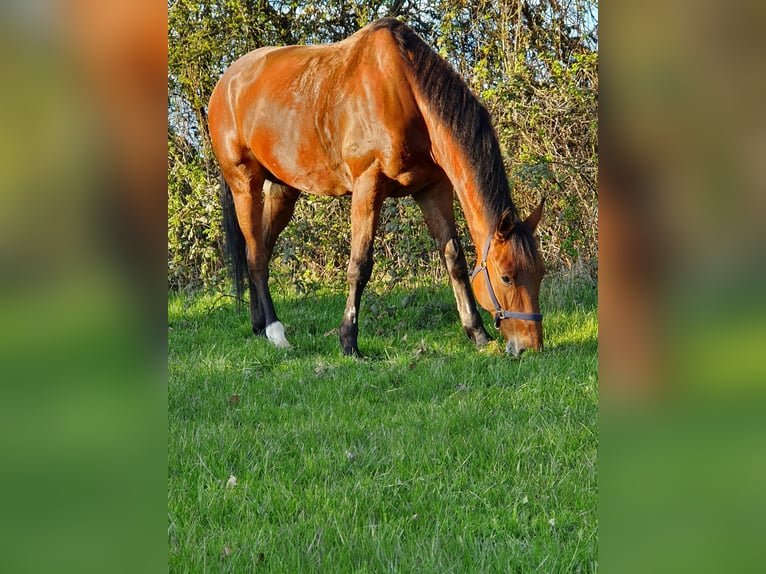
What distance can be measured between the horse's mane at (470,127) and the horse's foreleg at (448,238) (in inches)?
32.1

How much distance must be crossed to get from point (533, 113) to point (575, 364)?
11.4 feet

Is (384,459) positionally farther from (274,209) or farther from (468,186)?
(274,209)

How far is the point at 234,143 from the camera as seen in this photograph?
19.0 feet

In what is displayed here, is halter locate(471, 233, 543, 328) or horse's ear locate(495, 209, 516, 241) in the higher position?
horse's ear locate(495, 209, 516, 241)

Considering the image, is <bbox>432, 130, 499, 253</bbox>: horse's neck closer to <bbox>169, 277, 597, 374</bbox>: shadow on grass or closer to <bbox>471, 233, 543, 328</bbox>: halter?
<bbox>471, 233, 543, 328</bbox>: halter

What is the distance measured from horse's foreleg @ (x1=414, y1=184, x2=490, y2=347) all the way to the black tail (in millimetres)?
1840

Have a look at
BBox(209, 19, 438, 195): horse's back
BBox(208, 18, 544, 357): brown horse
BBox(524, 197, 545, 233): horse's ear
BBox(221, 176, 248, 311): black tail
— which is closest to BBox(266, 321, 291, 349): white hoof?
BBox(208, 18, 544, 357): brown horse

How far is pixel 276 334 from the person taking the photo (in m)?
5.21

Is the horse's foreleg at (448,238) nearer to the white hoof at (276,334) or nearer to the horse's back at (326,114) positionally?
the horse's back at (326,114)

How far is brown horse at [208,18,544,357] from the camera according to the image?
14.2ft

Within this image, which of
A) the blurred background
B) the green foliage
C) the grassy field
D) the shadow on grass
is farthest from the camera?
the green foliage
